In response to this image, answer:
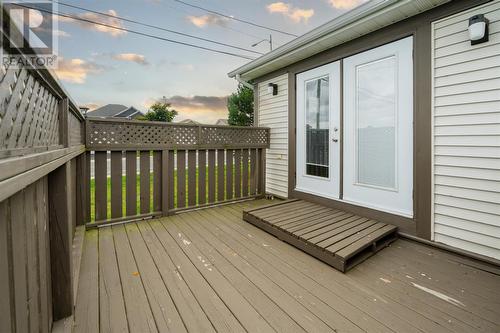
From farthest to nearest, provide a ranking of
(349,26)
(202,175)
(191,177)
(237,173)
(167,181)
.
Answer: (237,173) → (202,175) → (191,177) → (167,181) → (349,26)

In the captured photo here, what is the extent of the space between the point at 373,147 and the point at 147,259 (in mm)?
2843

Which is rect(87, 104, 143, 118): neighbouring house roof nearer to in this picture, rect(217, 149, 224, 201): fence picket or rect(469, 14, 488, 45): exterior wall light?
rect(217, 149, 224, 201): fence picket

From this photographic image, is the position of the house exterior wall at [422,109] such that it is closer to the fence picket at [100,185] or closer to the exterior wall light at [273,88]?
the exterior wall light at [273,88]

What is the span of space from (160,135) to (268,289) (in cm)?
253

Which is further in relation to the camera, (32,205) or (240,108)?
(240,108)

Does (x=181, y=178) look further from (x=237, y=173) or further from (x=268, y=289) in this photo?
(x=268, y=289)

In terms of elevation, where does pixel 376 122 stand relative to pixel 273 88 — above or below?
below

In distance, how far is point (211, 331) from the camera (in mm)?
1366

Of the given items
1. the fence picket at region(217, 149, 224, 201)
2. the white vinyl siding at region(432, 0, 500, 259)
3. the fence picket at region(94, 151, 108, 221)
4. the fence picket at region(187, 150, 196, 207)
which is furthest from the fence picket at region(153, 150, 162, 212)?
the white vinyl siding at region(432, 0, 500, 259)

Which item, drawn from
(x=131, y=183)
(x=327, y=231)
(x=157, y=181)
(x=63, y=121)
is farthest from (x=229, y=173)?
(x=63, y=121)

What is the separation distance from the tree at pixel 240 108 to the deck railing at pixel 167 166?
29.5 ft

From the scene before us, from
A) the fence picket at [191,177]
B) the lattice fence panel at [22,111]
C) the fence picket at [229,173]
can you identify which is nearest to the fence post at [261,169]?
the fence picket at [229,173]

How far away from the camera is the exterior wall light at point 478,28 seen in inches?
80.3

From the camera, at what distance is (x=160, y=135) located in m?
3.37
